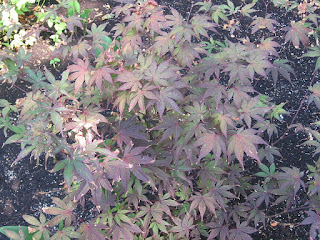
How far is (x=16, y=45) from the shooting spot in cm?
374

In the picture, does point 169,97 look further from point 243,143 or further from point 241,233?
point 241,233

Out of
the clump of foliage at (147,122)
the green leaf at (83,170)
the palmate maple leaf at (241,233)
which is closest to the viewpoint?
the green leaf at (83,170)

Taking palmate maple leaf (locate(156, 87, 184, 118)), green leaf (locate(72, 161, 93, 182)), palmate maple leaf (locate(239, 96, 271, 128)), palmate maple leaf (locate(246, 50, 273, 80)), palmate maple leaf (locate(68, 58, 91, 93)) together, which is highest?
palmate maple leaf (locate(246, 50, 273, 80))

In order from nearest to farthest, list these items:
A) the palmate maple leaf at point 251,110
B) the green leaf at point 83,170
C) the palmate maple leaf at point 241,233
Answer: the green leaf at point 83,170 < the palmate maple leaf at point 251,110 < the palmate maple leaf at point 241,233

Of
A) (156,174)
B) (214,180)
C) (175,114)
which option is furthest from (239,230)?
(175,114)

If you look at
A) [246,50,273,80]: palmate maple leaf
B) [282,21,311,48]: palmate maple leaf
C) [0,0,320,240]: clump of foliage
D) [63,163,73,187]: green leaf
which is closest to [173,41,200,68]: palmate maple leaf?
[0,0,320,240]: clump of foliage

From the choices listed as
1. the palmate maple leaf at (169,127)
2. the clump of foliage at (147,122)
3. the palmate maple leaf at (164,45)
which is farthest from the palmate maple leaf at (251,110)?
the palmate maple leaf at (164,45)

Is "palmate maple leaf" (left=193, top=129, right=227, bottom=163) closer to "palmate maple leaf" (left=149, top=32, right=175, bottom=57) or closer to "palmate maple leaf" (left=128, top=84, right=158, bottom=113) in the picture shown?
"palmate maple leaf" (left=128, top=84, right=158, bottom=113)

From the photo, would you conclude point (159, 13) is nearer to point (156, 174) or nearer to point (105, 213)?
point (156, 174)

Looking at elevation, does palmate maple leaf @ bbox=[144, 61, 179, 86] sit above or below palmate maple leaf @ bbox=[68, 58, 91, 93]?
above

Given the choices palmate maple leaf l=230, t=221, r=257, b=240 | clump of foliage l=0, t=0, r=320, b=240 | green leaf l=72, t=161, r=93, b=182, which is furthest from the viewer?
palmate maple leaf l=230, t=221, r=257, b=240

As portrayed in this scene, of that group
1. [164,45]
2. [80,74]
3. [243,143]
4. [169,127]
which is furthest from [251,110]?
[80,74]

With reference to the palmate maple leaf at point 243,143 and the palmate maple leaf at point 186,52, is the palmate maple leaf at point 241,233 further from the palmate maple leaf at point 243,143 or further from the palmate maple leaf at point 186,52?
the palmate maple leaf at point 186,52

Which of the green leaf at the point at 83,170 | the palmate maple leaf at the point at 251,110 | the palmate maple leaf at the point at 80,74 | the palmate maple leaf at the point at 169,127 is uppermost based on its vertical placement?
the palmate maple leaf at the point at 80,74
